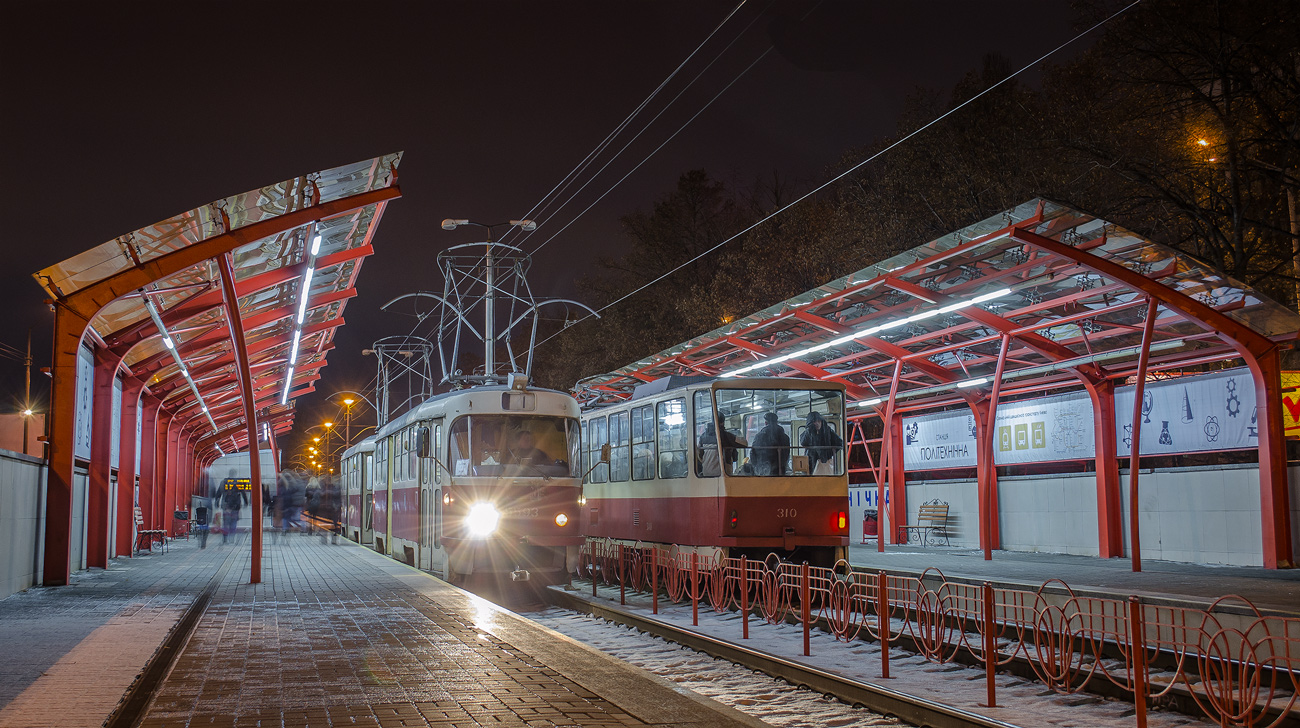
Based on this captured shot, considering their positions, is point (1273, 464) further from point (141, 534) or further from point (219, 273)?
point (141, 534)

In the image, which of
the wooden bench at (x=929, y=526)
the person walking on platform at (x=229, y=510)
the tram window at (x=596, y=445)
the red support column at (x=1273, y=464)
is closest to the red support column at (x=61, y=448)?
the tram window at (x=596, y=445)

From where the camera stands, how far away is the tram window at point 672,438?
1563cm

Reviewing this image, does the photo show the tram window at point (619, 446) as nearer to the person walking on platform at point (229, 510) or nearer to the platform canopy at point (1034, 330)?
the platform canopy at point (1034, 330)

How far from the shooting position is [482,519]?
16.2 m

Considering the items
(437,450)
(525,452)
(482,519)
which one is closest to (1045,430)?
(525,452)

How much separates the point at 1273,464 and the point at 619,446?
10.1 m

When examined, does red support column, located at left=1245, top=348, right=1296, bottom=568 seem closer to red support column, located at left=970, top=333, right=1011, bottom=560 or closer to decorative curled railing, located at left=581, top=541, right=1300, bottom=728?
red support column, located at left=970, top=333, right=1011, bottom=560

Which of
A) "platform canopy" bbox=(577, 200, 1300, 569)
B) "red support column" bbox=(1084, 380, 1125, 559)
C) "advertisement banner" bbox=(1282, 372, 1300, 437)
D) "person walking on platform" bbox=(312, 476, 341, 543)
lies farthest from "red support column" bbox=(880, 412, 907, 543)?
"person walking on platform" bbox=(312, 476, 341, 543)

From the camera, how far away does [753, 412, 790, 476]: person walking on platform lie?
48.7 ft

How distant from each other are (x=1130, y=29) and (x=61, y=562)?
73.9 ft

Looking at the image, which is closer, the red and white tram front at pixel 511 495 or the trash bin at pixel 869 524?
the red and white tram front at pixel 511 495

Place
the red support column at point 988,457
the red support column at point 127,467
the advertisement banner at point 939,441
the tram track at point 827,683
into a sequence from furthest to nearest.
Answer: the advertisement banner at point 939,441
the red support column at point 127,467
the red support column at point 988,457
the tram track at point 827,683

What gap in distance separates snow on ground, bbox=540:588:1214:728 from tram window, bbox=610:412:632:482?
213 inches

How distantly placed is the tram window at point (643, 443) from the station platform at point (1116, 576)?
3.93m
